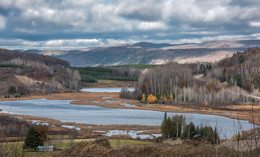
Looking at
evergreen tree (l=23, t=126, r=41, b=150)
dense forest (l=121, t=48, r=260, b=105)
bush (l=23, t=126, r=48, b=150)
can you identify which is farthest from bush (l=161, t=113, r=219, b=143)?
dense forest (l=121, t=48, r=260, b=105)

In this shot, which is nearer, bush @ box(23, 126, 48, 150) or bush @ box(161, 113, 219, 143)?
bush @ box(23, 126, 48, 150)

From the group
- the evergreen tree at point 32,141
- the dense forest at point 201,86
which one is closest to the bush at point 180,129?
the evergreen tree at point 32,141

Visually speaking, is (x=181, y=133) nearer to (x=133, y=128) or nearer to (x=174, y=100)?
(x=133, y=128)

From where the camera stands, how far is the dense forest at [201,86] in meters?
115

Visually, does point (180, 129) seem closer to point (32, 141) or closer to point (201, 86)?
point (32, 141)

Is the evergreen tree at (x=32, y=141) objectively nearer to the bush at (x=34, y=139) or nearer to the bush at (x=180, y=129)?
the bush at (x=34, y=139)

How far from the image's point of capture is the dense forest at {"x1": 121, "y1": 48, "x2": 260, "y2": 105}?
114812mm

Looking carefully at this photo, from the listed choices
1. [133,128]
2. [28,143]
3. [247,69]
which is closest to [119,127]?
[133,128]

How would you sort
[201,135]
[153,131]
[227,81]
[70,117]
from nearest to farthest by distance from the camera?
[201,135] → [153,131] → [70,117] → [227,81]

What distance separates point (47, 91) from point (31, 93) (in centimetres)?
1007

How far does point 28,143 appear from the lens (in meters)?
39.4

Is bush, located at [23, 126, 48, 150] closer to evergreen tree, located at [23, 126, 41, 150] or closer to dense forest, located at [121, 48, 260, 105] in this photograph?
evergreen tree, located at [23, 126, 41, 150]

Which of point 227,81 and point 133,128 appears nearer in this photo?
point 133,128

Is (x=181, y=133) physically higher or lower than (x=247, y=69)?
lower
